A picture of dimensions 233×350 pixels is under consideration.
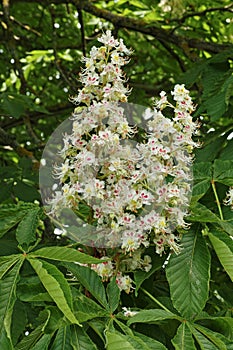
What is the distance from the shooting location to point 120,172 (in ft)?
4.46

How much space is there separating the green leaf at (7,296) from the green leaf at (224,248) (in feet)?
1.42

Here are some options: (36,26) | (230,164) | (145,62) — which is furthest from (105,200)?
(36,26)

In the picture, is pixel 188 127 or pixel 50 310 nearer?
pixel 50 310

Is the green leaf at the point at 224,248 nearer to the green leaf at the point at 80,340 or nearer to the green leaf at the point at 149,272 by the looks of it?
the green leaf at the point at 149,272

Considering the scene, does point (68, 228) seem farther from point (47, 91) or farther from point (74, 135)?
point (47, 91)

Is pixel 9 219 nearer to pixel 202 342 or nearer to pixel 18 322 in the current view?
pixel 18 322

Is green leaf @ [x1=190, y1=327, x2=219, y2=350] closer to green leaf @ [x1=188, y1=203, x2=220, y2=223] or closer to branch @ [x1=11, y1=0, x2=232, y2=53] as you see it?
green leaf @ [x1=188, y1=203, x2=220, y2=223]

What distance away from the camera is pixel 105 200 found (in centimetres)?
137

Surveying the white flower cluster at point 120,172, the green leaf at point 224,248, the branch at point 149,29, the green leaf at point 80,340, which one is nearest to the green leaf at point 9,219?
the white flower cluster at point 120,172

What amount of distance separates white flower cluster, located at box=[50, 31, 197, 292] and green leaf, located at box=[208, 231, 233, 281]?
80 millimetres

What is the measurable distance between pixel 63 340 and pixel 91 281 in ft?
0.50

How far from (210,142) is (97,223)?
95 cm

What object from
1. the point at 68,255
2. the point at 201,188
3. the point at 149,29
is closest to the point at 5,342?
the point at 68,255

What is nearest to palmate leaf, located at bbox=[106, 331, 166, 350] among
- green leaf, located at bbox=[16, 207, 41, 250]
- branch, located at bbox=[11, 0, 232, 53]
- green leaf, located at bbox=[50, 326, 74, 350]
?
green leaf, located at bbox=[50, 326, 74, 350]
